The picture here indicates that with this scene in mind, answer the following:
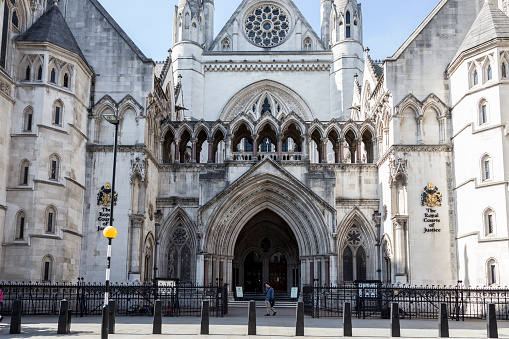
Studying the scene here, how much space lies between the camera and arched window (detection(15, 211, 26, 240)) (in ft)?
80.5

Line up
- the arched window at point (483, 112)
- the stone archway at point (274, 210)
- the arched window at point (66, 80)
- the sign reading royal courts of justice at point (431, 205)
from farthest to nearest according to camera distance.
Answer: the stone archway at point (274, 210) < the sign reading royal courts of justice at point (431, 205) < the arched window at point (66, 80) < the arched window at point (483, 112)

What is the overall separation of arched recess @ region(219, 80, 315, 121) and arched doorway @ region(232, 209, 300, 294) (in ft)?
33.9

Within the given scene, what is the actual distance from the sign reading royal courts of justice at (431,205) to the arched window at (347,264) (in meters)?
5.19

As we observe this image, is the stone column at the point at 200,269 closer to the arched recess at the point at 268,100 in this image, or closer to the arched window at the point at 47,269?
the arched window at the point at 47,269

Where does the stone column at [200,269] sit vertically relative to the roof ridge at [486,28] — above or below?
below

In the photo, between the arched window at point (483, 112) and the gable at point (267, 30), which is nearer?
the arched window at point (483, 112)

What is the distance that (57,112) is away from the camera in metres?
26.8

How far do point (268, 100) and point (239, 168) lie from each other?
592 inches

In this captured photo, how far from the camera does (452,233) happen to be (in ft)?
90.1

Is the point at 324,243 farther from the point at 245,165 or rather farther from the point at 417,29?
the point at 417,29

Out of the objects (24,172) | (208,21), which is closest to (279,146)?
(24,172)

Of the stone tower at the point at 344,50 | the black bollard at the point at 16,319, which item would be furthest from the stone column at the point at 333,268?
the black bollard at the point at 16,319

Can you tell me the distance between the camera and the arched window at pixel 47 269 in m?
24.8

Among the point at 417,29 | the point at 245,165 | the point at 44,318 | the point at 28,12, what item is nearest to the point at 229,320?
the point at 44,318
